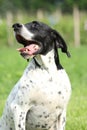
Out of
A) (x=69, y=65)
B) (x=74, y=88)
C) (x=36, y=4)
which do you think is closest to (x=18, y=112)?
(x=74, y=88)

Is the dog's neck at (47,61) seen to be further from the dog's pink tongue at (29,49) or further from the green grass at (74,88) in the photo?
the green grass at (74,88)

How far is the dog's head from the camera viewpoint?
5555 mm

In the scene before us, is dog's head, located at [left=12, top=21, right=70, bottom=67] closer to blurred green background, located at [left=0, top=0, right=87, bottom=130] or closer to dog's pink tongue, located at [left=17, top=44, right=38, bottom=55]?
dog's pink tongue, located at [left=17, top=44, right=38, bottom=55]

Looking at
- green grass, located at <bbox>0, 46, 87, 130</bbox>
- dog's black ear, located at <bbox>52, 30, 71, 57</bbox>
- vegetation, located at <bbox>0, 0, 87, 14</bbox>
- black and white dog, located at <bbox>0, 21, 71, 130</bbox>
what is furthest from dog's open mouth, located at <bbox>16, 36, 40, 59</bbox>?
vegetation, located at <bbox>0, 0, 87, 14</bbox>

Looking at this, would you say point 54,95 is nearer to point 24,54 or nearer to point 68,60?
point 24,54

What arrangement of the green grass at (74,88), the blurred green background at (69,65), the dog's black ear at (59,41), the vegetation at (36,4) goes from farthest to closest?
the vegetation at (36,4)
the blurred green background at (69,65)
the green grass at (74,88)
the dog's black ear at (59,41)

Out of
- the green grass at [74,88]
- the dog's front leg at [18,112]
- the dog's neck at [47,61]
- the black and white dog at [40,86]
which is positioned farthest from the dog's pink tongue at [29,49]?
the green grass at [74,88]

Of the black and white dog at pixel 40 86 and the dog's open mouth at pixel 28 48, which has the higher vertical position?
the dog's open mouth at pixel 28 48

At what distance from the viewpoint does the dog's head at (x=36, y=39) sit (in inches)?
219

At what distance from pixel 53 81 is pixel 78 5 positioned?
27308 millimetres

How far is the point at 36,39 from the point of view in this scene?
18.7 feet

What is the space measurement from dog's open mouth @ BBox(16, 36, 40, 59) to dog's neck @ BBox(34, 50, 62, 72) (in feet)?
0.50

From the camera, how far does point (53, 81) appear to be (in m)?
5.81

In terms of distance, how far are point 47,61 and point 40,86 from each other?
298 millimetres
